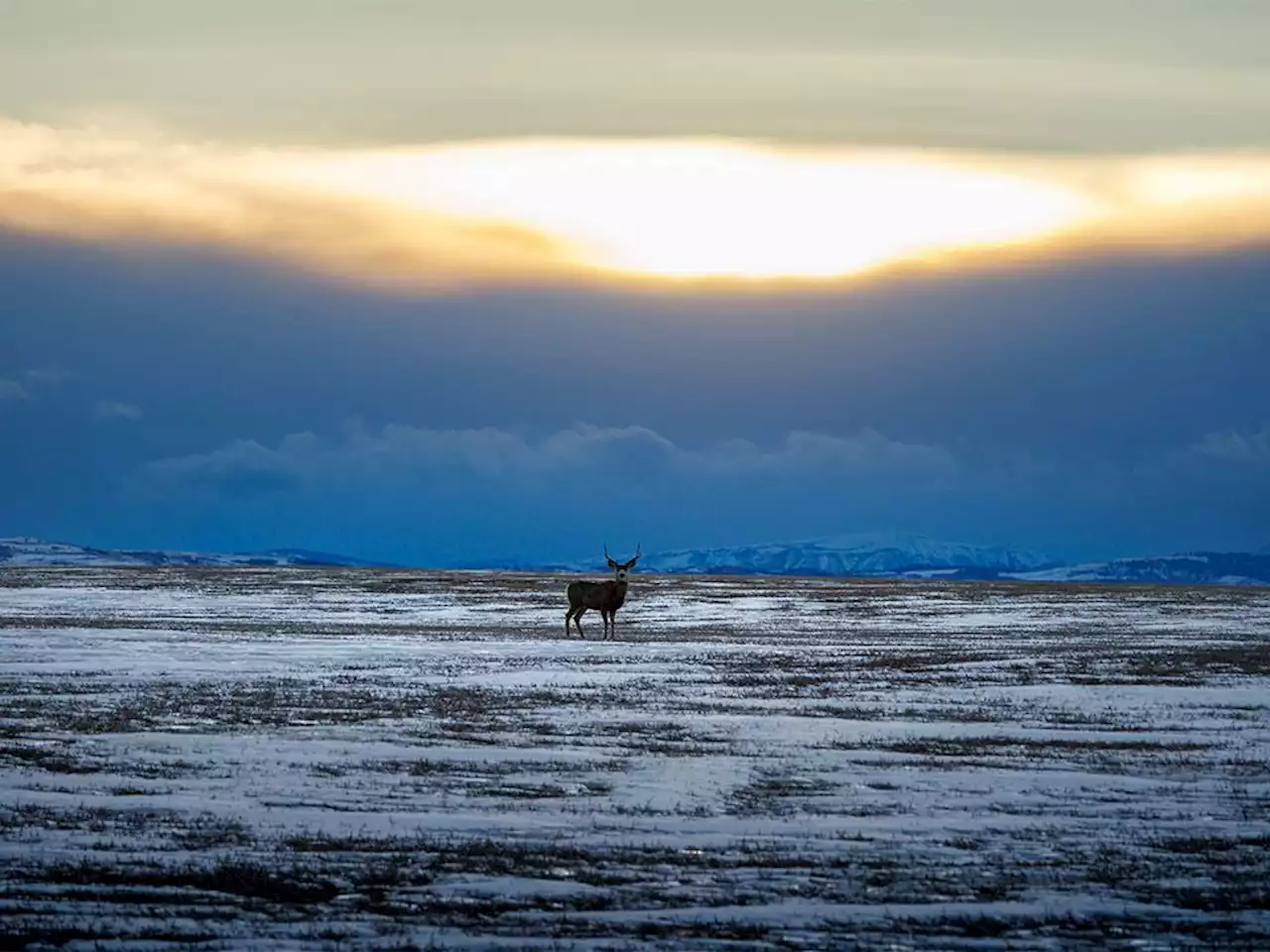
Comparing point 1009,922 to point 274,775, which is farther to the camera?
point 274,775

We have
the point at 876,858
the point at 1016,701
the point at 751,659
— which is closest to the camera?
the point at 876,858

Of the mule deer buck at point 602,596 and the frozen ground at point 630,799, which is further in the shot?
the mule deer buck at point 602,596

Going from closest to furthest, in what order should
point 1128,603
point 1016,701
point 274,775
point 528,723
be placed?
point 274,775, point 528,723, point 1016,701, point 1128,603

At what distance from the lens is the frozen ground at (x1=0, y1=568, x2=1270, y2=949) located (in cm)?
1405

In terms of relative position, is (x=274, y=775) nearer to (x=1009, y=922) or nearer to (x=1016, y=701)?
(x=1009, y=922)

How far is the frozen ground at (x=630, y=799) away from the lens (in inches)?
553

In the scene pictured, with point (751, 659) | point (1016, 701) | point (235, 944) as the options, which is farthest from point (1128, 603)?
point (235, 944)

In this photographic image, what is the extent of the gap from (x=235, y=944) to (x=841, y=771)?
10.4 m

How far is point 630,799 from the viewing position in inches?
776

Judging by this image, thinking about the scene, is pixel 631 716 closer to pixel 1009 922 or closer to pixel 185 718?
pixel 185 718

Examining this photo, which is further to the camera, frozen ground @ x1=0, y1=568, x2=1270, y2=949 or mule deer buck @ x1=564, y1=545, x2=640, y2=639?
mule deer buck @ x1=564, y1=545, x2=640, y2=639

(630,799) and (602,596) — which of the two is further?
(602,596)

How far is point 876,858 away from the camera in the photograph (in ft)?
53.7

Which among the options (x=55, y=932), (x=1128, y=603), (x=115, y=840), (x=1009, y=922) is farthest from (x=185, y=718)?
(x=1128, y=603)
